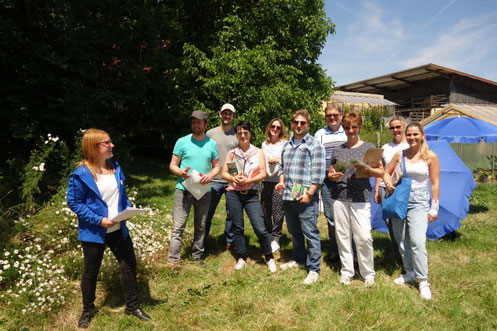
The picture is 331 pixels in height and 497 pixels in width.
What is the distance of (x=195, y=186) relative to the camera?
3805 millimetres

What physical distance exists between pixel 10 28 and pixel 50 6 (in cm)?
105

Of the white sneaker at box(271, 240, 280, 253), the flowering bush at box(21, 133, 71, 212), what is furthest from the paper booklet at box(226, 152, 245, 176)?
the flowering bush at box(21, 133, 71, 212)

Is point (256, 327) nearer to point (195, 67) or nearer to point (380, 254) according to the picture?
point (380, 254)

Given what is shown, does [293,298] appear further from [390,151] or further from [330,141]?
[390,151]

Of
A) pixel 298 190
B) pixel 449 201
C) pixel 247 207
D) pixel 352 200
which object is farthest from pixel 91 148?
pixel 449 201

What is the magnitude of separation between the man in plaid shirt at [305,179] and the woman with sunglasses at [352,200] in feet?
0.73

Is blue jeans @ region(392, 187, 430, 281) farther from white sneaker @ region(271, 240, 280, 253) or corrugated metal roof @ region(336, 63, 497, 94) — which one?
corrugated metal roof @ region(336, 63, 497, 94)

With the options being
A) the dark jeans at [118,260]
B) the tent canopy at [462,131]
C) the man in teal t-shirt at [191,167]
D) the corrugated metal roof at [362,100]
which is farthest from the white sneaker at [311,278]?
the corrugated metal roof at [362,100]

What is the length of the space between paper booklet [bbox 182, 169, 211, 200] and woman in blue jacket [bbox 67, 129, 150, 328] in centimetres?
89

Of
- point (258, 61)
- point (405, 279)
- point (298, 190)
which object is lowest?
point (405, 279)

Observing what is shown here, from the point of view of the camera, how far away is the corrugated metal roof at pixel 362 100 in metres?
26.5

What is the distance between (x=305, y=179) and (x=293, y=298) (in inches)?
54.5

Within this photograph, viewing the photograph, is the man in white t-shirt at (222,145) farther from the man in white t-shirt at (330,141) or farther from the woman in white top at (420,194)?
the woman in white top at (420,194)

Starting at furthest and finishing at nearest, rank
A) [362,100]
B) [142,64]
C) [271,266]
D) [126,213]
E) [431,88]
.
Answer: [362,100] → [431,88] → [142,64] → [271,266] → [126,213]
